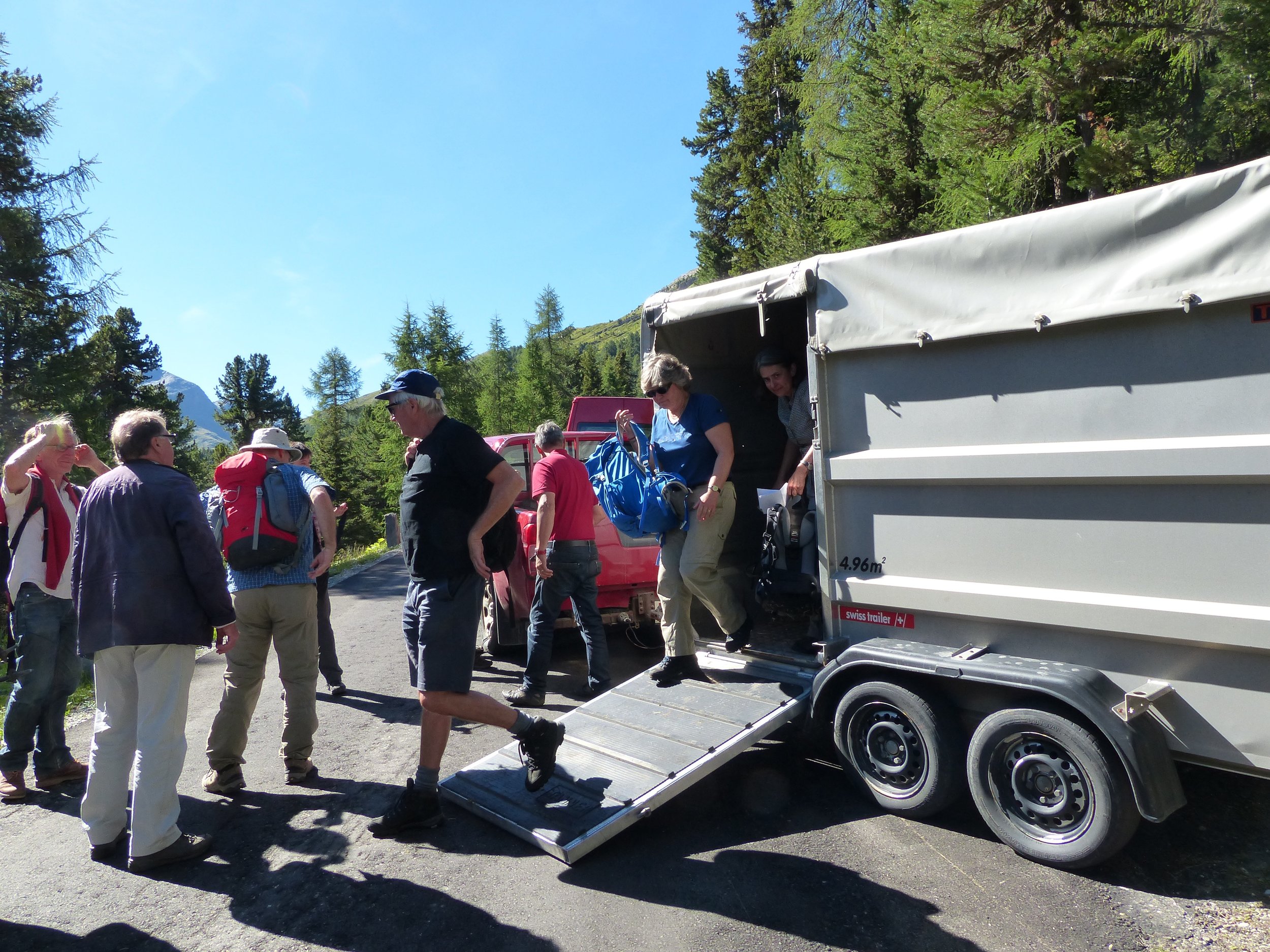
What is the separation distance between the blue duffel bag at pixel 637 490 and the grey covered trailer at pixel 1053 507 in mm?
905

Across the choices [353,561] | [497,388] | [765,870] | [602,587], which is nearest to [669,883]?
[765,870]

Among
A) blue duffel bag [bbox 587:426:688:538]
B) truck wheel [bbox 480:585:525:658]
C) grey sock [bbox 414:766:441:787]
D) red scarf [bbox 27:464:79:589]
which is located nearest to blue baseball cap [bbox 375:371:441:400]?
blue duffel bag [bbox 587:426:688:538]

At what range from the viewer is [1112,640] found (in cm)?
322

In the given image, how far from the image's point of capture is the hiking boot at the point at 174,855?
143 inches

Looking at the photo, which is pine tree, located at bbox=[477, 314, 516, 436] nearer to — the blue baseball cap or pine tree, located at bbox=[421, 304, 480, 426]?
pine tree, located at bbox=[421, 304, 480, 426]

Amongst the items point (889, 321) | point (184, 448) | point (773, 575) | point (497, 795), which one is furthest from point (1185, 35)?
point (184, 448)

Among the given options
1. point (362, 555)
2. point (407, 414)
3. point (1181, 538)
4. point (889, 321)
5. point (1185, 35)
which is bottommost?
point (362, 555)

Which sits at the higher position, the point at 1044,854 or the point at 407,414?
the point at 407,414

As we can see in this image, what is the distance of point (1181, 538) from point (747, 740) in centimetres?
212

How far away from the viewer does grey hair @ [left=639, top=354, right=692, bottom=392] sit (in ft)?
15.2

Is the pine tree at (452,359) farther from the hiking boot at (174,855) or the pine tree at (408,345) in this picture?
the hiking boot at (174,855)

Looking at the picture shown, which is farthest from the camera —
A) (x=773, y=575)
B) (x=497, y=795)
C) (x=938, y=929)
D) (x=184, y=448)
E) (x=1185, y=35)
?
(x=184, y=448)

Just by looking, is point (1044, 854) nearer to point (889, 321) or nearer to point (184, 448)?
point (889, 321)

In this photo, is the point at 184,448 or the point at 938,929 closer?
the point at 938,929
